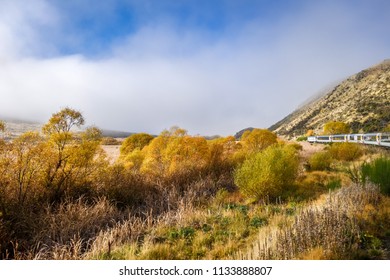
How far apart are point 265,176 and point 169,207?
12.8 feet

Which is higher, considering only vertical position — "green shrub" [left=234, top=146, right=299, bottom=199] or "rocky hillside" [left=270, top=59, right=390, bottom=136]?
"rocky hillside" [left=270, top=59, right=390, bottom=136]

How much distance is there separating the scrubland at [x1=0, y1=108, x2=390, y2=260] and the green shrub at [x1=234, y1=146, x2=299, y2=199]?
0.14 feet

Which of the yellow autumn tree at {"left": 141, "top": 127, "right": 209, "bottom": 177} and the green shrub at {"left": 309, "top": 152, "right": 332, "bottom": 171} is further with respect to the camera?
the green shrub at {"left": 309, "top": 152, "right": 332, "bottom": 171}

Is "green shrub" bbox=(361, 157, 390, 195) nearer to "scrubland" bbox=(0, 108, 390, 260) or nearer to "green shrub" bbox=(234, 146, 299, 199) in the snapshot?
"scrubland" bbox=(0, 108, 390, 260)

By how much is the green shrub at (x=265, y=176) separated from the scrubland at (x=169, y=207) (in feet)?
0.14

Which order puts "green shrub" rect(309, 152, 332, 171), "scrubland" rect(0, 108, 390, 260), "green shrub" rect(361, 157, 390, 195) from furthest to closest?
"green shrub" rect(309, 152, 332, 171), "green shrub" rect(361, 157, 390, 195), "scrubland" rect(0, 108, 390, 260)

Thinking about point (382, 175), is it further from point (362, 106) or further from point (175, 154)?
point (362, 106)

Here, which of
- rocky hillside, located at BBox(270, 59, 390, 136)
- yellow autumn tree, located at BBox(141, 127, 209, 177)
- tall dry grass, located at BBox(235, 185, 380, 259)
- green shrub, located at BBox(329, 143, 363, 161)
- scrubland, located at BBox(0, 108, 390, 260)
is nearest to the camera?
tall dry grass, located at BBox(235, 185, 380, 259)

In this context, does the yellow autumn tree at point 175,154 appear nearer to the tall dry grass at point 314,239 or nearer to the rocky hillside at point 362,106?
the tall dry grass at point 314,239

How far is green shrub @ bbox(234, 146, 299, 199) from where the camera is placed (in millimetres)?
11875

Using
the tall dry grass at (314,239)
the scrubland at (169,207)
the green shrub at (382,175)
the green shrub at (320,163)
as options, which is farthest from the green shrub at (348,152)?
the tall dry grass at (314,239)

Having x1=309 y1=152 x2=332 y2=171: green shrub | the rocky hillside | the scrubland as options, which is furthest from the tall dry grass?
the rocky hillside

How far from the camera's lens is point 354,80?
120562 millimetres

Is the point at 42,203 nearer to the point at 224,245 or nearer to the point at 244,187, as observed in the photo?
the point at 224,245
